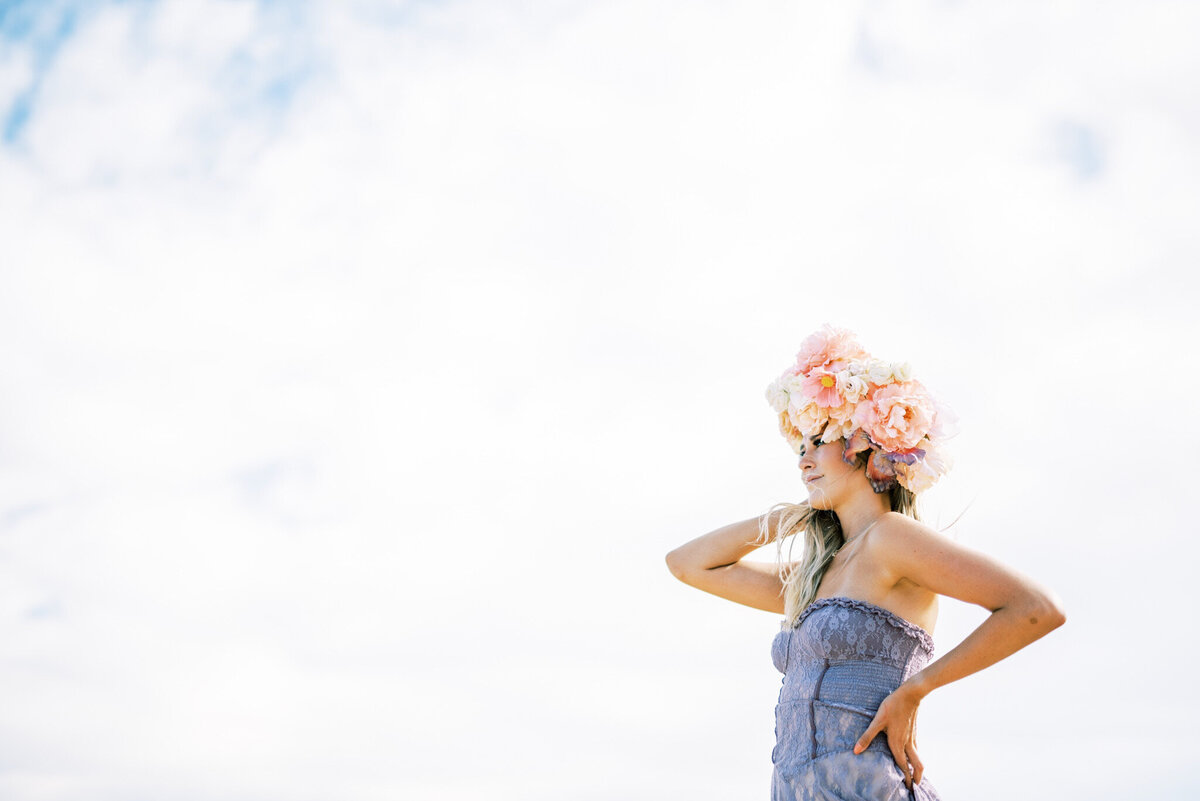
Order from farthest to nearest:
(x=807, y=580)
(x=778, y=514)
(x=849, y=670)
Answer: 1. (x=778, y=514)
2. (x=807, y=580)
3. (x=849, y=670)

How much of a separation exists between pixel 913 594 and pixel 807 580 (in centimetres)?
49

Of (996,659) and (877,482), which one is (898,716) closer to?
(996,659)

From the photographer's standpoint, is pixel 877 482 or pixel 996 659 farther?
pixel 877 482

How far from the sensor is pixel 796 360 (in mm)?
5305

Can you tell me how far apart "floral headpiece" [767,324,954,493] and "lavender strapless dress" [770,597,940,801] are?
66 centimetres

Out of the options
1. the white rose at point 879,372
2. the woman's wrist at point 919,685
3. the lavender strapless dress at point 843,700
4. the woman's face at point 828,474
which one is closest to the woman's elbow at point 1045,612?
the woman's wrist at point 919,685

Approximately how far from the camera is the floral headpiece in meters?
4.87

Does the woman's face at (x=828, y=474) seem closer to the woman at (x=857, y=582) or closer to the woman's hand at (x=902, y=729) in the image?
the woman at (x=857, y=582)

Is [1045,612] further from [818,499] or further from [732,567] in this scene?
[732,567]

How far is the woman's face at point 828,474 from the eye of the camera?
5020mm

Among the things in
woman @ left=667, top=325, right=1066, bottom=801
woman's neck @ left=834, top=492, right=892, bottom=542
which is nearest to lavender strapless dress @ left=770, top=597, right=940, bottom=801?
woman @ left=667, top=325, right=1066, bottom=801

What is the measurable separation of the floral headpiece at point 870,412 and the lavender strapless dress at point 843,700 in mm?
662

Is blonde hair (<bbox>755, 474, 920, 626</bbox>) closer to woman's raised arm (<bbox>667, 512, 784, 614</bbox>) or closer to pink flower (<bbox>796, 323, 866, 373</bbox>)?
woman's raised arm (<bbox>667, 512, 784, 614</bbox>)

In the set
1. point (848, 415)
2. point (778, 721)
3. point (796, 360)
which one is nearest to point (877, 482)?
point (848, 415)
